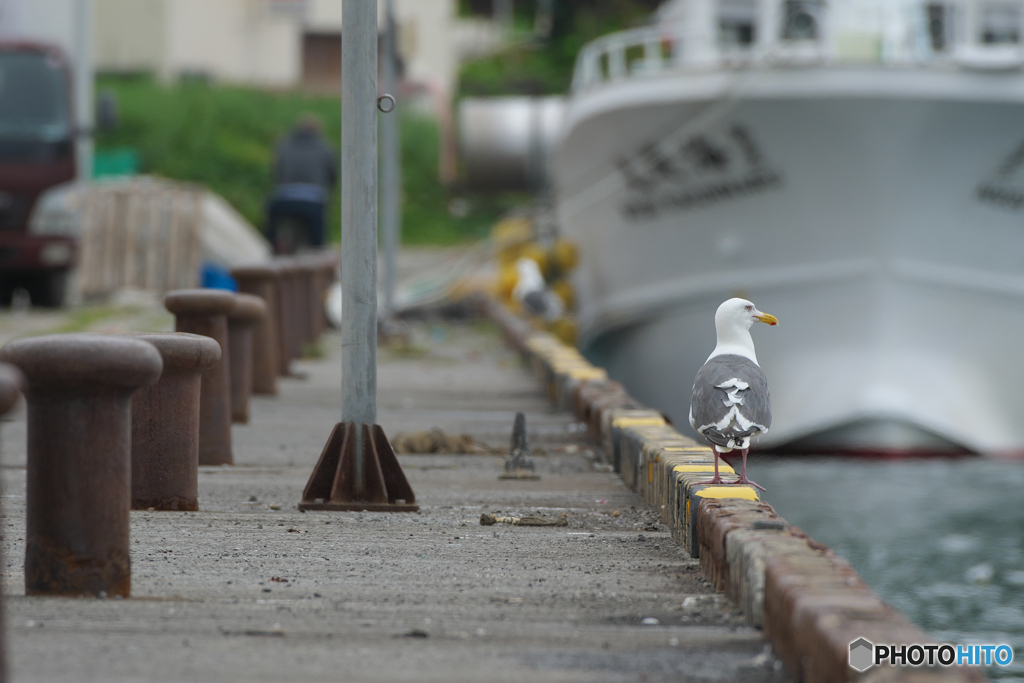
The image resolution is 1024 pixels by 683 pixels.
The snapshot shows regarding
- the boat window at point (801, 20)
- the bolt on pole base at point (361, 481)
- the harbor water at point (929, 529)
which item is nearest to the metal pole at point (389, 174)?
the boat window at point (801, 20)

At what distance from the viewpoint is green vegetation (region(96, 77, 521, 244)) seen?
105ft

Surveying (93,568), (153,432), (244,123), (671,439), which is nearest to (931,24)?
(671,439)

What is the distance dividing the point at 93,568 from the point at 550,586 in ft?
4.28

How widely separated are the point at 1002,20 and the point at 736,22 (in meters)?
2.80

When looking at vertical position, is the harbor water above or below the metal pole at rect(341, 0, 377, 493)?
below

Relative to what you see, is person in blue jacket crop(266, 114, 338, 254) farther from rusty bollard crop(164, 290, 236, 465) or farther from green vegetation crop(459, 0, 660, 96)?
green vegetation crop(459, 0, 660, 96)

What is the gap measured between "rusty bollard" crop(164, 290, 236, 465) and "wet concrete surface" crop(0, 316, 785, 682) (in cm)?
14

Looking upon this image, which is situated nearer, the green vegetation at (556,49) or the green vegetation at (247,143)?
the green vegetation at (247,143)

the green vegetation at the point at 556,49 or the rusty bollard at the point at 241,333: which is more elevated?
the green vegetation at the point at 556,49

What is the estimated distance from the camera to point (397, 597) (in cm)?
412

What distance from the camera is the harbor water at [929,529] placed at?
9.31 meters

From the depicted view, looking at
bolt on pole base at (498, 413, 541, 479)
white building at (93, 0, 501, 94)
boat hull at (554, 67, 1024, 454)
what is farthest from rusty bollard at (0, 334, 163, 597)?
white building at (93, 0, 501, 94)

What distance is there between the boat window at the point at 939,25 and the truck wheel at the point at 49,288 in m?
10.2

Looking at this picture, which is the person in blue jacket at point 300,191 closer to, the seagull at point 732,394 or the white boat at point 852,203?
the white boat at point 852,203
